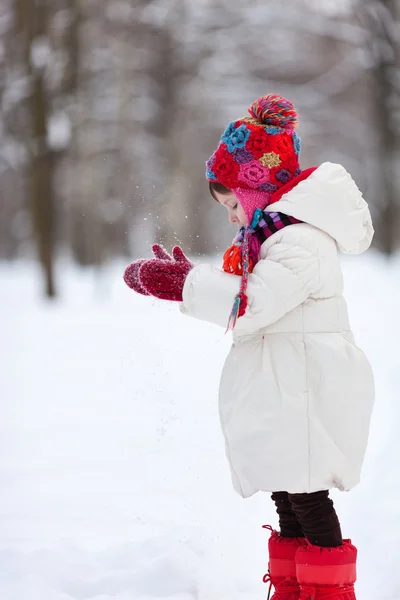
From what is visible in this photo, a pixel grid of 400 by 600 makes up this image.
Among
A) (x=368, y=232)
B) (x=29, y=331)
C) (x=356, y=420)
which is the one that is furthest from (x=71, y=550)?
(x=29, y=331)

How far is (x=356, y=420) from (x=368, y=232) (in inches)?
20.8

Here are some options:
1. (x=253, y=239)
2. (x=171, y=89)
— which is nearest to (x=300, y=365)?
(x=253, y=239)

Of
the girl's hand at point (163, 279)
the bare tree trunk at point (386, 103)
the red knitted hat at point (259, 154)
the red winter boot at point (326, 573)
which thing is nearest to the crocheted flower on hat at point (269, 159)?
the red knitted hat at point (259, 154)

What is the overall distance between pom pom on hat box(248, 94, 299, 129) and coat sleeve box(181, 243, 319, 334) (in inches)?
14.3

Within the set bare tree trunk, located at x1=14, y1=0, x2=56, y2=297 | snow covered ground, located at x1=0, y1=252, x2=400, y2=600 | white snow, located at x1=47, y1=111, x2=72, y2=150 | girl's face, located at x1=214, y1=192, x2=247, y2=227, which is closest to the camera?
girl's face, located at x1=214, y1=192, x2=247, y2=227

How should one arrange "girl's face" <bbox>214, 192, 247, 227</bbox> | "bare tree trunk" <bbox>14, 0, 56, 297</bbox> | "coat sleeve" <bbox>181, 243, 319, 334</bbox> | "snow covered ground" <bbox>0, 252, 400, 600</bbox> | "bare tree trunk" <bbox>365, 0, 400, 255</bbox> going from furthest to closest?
"bare tree trunk" <bbox>365, 0, 400, 255</bbox> < "bare tree trunk" <bbox>14, 0, 56, 297</bbox> < "snow covered ground" <bbox>0, 252, 400, 600</bbox> < "girl's face" <bbox>214, 192, 247, 227</bbox> < "coat sleeve" <bbox>181, 243, 319, 334</bbox>

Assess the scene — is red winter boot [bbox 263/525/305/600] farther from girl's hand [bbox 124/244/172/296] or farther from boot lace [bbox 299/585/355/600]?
girl's hand [bbox 124/244/172/296]

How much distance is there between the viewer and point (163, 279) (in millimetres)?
1944

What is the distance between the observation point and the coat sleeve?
189cm

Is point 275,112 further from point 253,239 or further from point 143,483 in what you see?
point 143,483

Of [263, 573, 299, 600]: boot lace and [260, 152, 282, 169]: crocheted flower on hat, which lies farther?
[263, 573, 299, 600]: boot lace

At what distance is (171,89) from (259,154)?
39.8ft

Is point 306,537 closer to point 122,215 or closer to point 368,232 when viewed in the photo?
point 368,232

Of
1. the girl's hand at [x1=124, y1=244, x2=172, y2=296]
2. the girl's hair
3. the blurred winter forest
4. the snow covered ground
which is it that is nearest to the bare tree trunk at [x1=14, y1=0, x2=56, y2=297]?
the blurred winter forest
